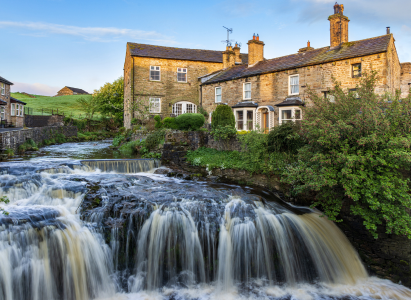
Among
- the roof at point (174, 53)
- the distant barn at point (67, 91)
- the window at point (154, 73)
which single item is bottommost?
the window at point (154, 73)

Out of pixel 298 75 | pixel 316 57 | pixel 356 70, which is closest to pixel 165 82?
pixel 298 75

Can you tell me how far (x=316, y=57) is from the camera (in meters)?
21.6

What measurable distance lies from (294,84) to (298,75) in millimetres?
710

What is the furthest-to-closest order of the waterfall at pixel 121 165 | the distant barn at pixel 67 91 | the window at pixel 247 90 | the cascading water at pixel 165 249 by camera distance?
the distant barn at pixel 67 91, the window at pixel 247 90, the waterfall at pixel 121 165, the cascading water at pixel 165 249

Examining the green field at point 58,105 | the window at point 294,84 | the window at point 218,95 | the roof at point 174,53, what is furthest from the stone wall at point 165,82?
the green field at point 58,105

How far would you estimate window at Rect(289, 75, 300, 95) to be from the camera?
22.0 meters

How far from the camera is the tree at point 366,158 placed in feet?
27.4

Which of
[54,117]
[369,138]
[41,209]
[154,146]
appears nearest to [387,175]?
[369,138]

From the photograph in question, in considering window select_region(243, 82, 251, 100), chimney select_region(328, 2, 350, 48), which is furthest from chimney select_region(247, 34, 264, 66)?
chimney select_region(328, 2, 350, 48)

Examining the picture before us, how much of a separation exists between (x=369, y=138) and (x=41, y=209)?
385 inches

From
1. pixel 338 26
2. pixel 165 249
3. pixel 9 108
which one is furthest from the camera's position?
pixel 9 108

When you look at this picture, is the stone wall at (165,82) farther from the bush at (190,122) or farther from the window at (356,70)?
the window at (356,70)

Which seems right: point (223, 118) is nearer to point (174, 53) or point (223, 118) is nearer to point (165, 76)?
point (165, 76)

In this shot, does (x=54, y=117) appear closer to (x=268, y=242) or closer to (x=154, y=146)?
(x=154, y=146)
